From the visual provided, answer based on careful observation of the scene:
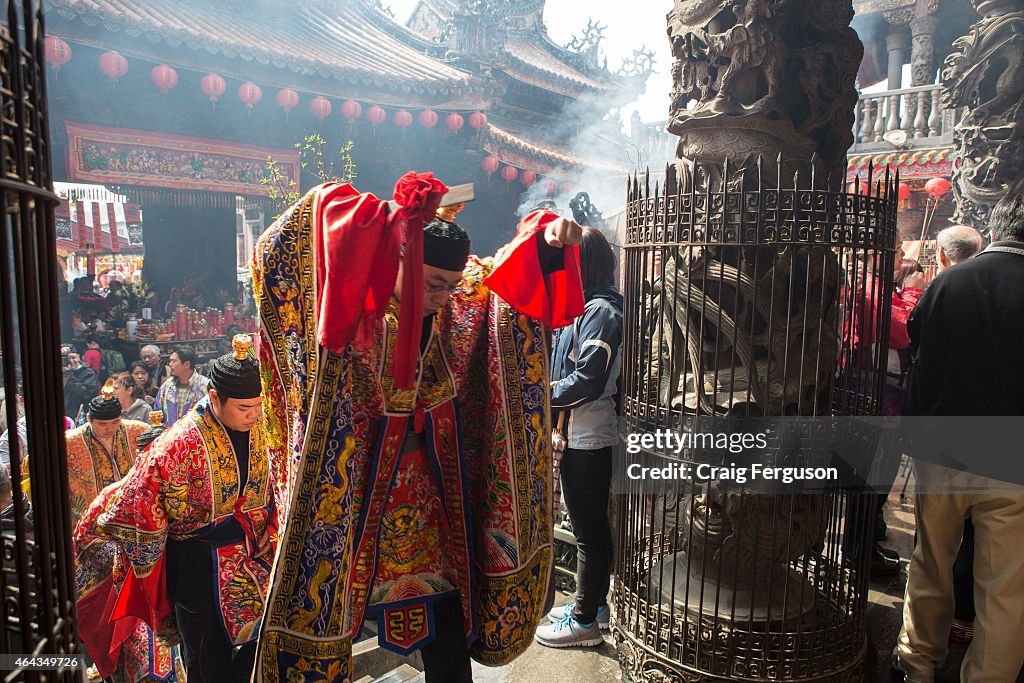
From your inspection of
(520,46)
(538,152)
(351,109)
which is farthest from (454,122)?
(520,46)

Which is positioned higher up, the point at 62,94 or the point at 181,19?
the point at 181,19

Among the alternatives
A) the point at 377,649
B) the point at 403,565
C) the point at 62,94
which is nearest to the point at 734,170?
the point at 403,565

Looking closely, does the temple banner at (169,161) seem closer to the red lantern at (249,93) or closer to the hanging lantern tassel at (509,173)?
the red lantern at (249,93)

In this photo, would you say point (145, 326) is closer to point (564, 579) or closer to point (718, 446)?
point (564, 579)

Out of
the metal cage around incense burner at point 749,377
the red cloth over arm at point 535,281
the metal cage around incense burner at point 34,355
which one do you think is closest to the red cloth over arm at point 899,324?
the metal cage around incense burner at point 749,377

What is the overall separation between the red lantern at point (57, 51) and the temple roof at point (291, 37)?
0.53ft

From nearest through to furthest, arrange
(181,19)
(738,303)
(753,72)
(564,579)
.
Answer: (738,303) < (753,72) < (564,579) < (181,19)

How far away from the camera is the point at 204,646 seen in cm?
275

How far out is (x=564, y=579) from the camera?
13.9ft

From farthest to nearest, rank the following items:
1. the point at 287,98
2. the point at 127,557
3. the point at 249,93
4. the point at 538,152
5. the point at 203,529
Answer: the point at 538,152 → the point at 287,98 → the point at 249,93 → the point at 203,529 → the point at 127,557

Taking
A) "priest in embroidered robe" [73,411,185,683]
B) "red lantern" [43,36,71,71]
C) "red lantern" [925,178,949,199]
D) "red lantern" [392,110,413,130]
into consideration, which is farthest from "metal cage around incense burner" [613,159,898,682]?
"red lantern" [925,178,949,199]

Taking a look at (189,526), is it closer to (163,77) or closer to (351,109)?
(163,77)

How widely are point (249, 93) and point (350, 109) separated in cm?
149

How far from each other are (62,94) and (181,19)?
1860mm
